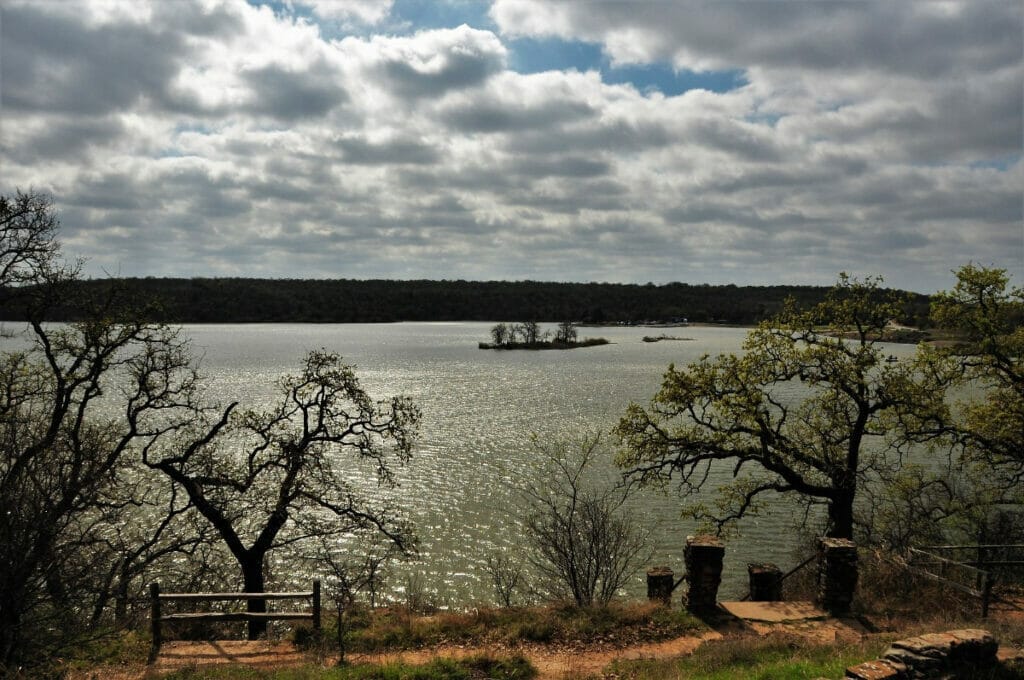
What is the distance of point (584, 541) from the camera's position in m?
20.3

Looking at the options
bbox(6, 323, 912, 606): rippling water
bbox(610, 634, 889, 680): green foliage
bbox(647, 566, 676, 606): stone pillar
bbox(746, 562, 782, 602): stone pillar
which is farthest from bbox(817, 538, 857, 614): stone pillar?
bbox(6, 323, 912, 606): rippling water

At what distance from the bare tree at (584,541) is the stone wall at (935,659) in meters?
6.61

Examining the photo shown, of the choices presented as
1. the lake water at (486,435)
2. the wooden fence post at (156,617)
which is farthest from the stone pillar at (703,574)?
the wooden fence post at (156,617)

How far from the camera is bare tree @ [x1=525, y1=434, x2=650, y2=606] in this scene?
58.8ft

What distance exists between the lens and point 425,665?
35.7 ft

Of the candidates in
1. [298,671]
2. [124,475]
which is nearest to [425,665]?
[298,671]

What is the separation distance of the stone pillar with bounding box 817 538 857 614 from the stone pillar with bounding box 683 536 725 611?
2195mm

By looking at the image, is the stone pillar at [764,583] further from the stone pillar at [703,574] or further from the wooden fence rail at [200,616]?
the wooden fence rail at [200,616]

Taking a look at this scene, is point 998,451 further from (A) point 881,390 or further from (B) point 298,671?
(B) point 298,671

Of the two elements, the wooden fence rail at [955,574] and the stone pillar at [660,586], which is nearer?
the wooden fence rail at [955,574]

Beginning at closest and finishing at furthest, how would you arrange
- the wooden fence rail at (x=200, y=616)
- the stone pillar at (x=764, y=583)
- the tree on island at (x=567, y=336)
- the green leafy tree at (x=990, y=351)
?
1. the wooden fence rail at (x=200, y=616)
2. the stone pillar at (x=764, y=583)
3. the green leafy tree at (x=990, y=351)
4. the tree on island at (x=567, y=336)

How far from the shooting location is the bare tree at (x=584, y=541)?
1792 cm

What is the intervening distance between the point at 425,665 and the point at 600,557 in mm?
8855

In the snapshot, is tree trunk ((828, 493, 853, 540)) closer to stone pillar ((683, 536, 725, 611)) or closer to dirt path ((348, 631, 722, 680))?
stone pillar ((683, 536, 725, 611))
